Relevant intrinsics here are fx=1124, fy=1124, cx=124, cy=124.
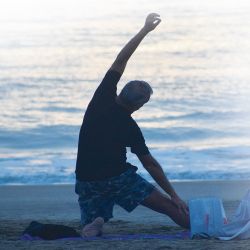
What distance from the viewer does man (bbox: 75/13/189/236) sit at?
27.0 ft

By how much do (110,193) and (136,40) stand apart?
118 cm

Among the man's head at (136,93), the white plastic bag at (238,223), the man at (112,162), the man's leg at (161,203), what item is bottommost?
the white plastic bag at (238,223)

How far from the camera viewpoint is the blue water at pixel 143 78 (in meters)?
19.3

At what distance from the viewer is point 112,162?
8312mm

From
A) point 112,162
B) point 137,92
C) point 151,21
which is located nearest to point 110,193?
point 112,162

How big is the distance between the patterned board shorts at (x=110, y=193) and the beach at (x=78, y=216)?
0.46m

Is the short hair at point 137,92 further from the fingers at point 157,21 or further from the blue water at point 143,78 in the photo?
the blue water at point 143,78

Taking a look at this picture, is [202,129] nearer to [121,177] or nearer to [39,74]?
[39,74]

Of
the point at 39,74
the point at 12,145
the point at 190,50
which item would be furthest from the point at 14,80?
the point at 12,145

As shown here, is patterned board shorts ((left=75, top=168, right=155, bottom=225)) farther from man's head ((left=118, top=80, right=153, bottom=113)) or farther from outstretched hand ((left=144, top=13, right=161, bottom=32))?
outstretched hand ((left=144, top=13, right=161, bottom=32))

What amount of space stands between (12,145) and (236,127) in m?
4.63

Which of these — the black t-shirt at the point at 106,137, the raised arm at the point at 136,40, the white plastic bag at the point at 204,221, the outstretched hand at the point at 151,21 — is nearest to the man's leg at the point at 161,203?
the white plastic bag at the point at 204,221

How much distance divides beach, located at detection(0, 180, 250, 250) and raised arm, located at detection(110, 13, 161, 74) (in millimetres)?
1285

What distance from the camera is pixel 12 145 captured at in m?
20.7
